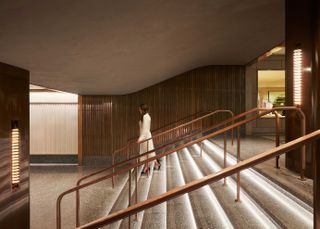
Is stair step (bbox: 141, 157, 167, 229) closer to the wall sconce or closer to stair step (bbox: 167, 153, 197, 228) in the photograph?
stair step (bbox: 167, 153, 197, 228)

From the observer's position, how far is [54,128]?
425 inches

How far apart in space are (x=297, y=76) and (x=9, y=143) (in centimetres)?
375

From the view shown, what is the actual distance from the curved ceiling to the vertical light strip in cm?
102

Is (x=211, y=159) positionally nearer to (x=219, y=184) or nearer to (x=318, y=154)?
(x=219, y=184)

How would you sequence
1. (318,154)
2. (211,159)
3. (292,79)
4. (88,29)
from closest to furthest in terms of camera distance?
(318,154), (88,29), (292,79), (211,159)

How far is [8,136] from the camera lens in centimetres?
414

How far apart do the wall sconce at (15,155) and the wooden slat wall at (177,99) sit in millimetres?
6228

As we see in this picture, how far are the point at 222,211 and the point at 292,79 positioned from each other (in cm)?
187

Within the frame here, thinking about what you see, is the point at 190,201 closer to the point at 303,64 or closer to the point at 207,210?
the point at 207,210

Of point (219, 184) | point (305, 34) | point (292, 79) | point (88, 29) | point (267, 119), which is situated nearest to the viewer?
point (88, 29)

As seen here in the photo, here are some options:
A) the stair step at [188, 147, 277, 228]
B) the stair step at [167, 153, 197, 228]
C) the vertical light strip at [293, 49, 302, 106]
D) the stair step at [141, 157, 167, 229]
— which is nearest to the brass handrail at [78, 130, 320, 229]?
the stair step at [188, 147, 277, 228]

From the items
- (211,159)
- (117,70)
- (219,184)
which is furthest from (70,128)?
(219,184)

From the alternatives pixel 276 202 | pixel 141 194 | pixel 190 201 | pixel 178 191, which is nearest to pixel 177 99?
pixel 141 194

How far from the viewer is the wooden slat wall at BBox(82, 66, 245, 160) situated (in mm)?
10648
